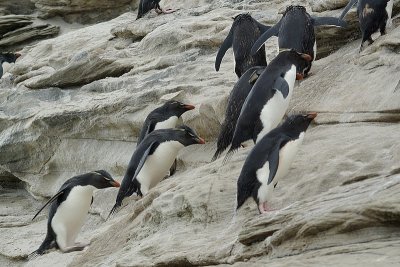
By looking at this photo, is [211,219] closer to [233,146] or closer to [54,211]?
[233,146]

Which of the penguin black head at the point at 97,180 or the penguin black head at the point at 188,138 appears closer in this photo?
the penguin black head at the point at 97,180

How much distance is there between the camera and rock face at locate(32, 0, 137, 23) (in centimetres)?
1648

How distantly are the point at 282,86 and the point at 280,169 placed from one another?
1077 millimetres

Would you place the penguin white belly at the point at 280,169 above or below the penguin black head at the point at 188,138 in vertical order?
above

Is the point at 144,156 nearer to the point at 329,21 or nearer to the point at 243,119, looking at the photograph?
the point at 243,119

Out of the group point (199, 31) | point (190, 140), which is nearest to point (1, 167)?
point (199, 31)

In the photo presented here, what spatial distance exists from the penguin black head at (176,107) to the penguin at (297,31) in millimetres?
876

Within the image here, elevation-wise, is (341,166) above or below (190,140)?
above

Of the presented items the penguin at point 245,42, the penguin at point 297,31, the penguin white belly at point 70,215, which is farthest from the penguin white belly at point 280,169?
the penguin white belly at point 70,215

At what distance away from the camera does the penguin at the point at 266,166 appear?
546cm

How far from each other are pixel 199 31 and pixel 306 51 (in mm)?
3046

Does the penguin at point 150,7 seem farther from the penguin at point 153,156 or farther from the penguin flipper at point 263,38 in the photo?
the penguin at point 153,156

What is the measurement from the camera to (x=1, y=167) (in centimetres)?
1058

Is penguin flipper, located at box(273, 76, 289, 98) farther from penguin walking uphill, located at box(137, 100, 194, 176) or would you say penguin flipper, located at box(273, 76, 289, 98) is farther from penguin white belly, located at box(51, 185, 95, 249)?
penguin white belly, located at box(51, 185, 95, 249)
